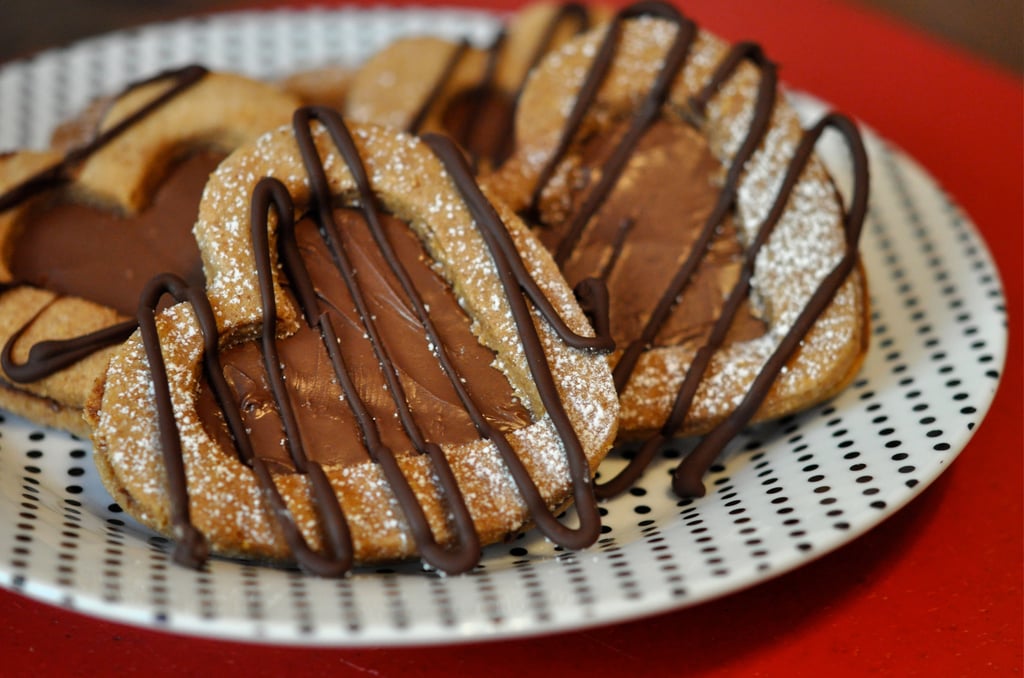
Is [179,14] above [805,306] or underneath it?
underneath

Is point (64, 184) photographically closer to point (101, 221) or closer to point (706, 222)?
point (101, 221)

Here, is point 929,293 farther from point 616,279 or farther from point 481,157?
point 481,157

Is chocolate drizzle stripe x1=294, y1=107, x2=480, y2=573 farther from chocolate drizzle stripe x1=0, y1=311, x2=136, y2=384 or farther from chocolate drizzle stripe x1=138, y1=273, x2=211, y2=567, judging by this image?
chocolate drizzle stripe x1=0, y1=311, x2=136, y2=384

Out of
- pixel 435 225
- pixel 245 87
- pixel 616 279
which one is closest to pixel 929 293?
pixel 616 279

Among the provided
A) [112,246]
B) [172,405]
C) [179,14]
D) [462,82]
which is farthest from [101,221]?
[179,14]

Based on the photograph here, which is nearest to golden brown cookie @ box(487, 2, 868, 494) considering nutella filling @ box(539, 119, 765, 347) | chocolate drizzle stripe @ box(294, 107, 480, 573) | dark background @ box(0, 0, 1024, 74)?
nutella filling @ box(539, 119, 765, 347)

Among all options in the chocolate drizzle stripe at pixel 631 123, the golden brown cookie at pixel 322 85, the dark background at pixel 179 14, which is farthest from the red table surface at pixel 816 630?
the dark background at pixel 179 14
